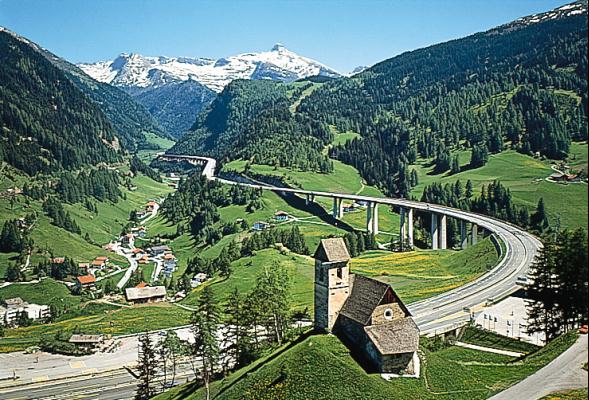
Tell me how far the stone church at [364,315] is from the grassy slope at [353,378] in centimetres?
175

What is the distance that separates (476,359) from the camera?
62.5 meters

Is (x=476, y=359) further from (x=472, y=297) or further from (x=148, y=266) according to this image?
(x=148, y=266)

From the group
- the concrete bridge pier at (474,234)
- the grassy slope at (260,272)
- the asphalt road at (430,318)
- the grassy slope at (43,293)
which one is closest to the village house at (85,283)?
the grassy slope at (43,293)

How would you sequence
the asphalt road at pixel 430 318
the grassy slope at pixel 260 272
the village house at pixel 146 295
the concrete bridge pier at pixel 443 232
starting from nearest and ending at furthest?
the asphalt road at pixel 430 318 < the grassy slope at pixel 260 272 < the village house at pixel 146 295 < the concrete bridge pier at pixel 443 232

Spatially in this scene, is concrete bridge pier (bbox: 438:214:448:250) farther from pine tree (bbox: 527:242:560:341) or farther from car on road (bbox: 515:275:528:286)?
pine tree (bbox: 527:242:560:341)

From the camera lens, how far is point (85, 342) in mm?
110375

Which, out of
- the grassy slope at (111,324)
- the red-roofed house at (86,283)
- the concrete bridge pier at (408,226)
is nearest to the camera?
the grassy slope at (111,324)

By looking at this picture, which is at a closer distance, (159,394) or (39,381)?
(159,394)

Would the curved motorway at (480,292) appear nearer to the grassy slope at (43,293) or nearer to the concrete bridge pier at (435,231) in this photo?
the concrete bridge pier at (435,231)

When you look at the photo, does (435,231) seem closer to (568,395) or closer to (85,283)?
(85,283)

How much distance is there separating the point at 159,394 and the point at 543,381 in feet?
176

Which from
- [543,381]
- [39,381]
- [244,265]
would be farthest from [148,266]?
[543,381]

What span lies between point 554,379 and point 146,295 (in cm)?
12180

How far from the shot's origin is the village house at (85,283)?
167788 mm
